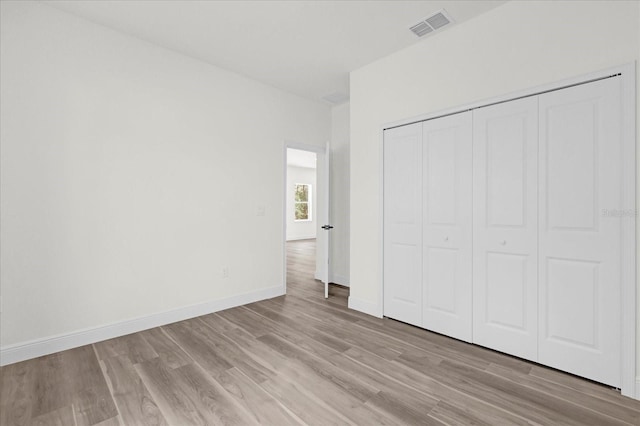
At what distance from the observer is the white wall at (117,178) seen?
2.44 metres

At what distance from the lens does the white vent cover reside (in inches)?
105

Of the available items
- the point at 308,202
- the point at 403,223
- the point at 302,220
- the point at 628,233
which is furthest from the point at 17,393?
the point at 308,202

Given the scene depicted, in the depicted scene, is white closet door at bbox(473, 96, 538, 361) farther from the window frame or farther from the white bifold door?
the window frame

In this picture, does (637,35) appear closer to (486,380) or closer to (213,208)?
(486,380)

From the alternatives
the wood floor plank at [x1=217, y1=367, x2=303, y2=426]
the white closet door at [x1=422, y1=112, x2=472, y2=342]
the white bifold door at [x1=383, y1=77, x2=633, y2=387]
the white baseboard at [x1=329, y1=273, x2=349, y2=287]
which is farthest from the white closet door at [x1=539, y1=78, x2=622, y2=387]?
the white baseboard at [x1=329, y1=273, x2=349, y2=287]

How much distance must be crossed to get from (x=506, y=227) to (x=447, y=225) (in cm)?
51

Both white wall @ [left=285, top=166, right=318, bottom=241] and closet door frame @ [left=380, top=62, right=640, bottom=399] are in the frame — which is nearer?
closet door frame @ [left=380, top=62, right=640, bottom=399]

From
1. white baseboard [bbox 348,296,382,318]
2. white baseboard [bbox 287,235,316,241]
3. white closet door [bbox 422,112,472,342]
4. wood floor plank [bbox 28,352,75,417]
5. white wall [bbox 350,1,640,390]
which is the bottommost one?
wood floor plank [bbox 28,352,75,417]

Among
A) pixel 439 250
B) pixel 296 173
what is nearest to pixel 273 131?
pixel 439 250

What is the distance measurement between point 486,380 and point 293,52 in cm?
360

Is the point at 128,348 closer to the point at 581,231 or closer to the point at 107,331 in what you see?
the point at 107,331

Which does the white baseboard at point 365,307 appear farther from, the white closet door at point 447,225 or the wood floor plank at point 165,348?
the wood floor plank at point 165,348

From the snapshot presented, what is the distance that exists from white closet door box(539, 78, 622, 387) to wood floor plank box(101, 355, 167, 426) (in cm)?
283

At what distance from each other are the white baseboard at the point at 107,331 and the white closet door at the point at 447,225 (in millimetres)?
2342
